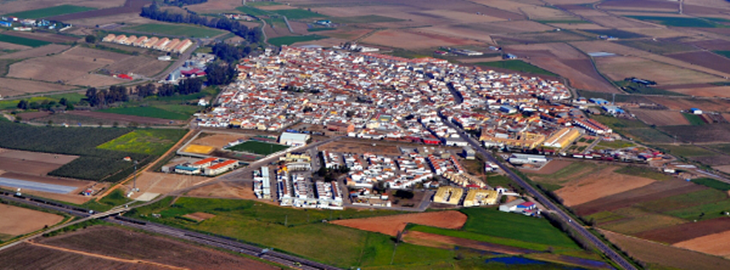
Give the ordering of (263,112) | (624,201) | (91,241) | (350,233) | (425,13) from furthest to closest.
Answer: (425,13)
(263,112)
(624,201)
(350,233)
(91,241)

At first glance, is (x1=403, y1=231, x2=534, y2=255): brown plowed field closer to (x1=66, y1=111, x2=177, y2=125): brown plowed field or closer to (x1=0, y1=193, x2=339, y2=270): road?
(x1=0, y1=193, x2=339, y2=270): road

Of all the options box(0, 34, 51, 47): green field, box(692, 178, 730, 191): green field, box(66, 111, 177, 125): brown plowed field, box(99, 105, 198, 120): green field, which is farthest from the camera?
box(0, 34, 51, 47): green field

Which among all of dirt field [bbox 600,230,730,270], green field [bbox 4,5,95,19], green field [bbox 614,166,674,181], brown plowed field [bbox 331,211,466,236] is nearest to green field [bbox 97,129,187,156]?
brown plowed field [bbox 331,211,466,236]

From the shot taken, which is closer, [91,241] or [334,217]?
[91,241]

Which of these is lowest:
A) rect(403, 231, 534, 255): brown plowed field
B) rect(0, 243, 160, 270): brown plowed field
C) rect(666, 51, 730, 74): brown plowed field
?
rect(666, 51, 730, 74): brown plowed field

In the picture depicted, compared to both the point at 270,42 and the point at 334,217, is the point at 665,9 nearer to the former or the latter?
the point at 270,42

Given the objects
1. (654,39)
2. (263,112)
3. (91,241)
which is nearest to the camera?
(91,241)

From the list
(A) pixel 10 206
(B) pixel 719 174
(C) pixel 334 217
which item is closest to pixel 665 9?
(B) pixel 719 174
